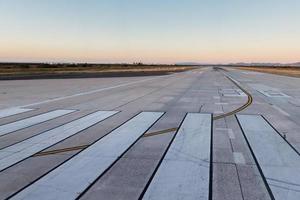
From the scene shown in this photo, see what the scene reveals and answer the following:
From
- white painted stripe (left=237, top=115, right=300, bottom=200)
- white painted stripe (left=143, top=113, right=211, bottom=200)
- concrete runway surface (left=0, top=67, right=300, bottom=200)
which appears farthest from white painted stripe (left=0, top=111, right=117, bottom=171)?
white painted stripe (left=237, top=115, right=300, bottom=200)

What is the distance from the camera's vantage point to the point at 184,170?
196 inches

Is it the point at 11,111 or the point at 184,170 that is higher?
the point at 184,170

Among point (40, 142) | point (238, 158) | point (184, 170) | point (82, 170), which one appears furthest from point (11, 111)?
point (238, 158)

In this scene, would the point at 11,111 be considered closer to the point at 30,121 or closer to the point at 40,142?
the point at 30,121

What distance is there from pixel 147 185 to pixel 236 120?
5.73m

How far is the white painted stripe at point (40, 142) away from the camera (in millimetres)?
5643

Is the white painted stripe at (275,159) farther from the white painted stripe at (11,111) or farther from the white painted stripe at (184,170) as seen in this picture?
the white painted stripe at (11,111)

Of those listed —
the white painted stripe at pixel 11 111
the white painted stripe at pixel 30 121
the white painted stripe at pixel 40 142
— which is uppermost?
the white painted stripe at pixel 40 142

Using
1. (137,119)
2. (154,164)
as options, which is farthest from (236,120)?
(154,164)

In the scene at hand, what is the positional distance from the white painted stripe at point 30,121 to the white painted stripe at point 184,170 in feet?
14.1

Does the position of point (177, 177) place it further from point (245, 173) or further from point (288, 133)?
point (288, 133)

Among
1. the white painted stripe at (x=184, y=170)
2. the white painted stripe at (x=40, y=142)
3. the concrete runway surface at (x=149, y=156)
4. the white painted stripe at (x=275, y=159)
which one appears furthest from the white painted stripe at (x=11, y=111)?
the white painted stripe at (x=275, y=159)

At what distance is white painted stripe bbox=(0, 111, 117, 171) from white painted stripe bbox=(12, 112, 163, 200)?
0.96m

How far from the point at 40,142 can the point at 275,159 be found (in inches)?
189
